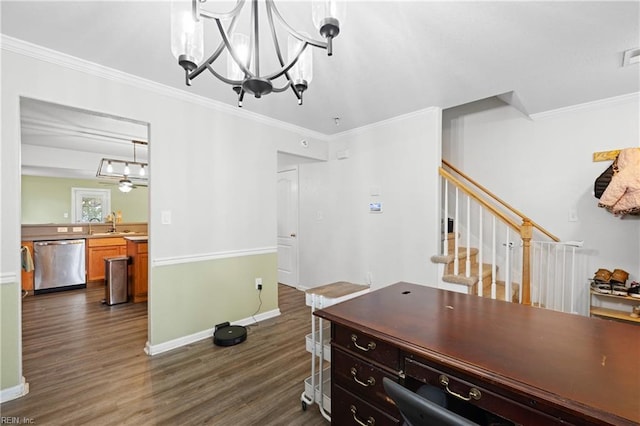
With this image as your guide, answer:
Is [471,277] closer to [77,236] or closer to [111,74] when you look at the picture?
[111,74]

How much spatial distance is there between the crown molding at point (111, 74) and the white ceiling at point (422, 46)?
64 mm

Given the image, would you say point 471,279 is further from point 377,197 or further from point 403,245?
point 377,197

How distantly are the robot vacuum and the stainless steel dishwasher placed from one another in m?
3.69

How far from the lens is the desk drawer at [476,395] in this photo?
32.8 inches

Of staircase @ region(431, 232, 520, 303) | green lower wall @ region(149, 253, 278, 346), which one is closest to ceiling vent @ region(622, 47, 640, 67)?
staircase @ region(431, 232, 520, 303)

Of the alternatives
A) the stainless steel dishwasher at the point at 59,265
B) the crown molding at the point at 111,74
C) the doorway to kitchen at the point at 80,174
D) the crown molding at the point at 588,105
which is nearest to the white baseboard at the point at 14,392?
the doorway to kitchen at the point at 80,174

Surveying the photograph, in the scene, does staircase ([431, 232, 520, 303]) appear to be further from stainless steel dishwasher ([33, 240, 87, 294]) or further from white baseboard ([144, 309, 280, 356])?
stainless steel dishwasher ([33, 240, 87, 294])

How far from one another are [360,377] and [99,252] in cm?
582

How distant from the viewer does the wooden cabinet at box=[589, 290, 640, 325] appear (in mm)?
2652

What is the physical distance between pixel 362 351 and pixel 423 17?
193cm

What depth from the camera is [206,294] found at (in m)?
2.96

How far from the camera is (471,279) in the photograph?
277 centimetres

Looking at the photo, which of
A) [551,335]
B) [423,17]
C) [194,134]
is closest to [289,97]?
[194,134]

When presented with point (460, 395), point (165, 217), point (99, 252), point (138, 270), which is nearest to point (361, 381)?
point (460, 395)
